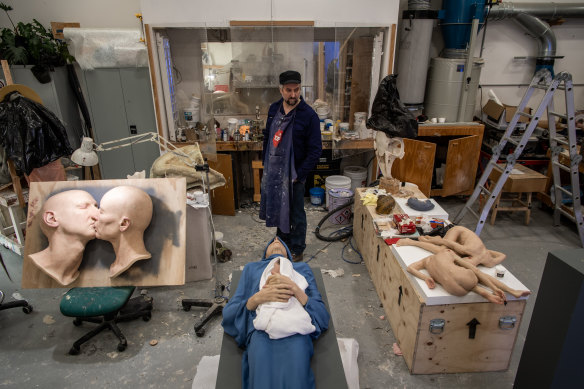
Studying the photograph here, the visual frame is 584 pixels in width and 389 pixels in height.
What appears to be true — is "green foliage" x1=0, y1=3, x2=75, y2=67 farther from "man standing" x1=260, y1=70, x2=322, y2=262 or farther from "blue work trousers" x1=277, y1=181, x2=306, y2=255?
"blue work trousers" x1=277, y1=181, x2=306, y2=255

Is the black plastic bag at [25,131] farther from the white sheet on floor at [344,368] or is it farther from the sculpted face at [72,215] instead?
the white sheet on floor at [344,368]

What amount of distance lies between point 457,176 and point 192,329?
3.67 meters

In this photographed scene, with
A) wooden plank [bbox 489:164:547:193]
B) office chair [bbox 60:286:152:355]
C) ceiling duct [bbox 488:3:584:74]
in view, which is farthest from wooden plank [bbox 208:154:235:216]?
ceiling duct [bbox 488:3:584:74]

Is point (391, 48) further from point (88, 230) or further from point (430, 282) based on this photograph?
point (88, 230)

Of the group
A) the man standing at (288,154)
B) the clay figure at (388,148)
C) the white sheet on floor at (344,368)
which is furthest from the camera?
the clay figure at (388,148)

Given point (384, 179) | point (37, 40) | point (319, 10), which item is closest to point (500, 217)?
Result: point (384, 179)

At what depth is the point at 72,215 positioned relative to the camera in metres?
2.51

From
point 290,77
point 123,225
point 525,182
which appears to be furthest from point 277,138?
point 525,182

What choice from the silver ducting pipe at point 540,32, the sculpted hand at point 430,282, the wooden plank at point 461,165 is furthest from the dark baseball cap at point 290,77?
the silver ducting pipe at point 540,32

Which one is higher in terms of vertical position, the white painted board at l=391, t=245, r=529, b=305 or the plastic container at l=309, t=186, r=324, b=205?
the white painted board at l=391, t=245, r=529, b=305

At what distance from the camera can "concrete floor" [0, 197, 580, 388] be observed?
256 centimetres

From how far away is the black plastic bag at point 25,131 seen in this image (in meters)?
3.22

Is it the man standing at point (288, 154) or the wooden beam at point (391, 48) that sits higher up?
the wooden beam at point (391, 48)

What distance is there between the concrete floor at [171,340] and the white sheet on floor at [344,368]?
0.08m
